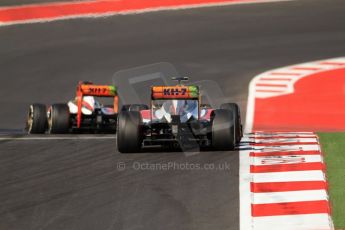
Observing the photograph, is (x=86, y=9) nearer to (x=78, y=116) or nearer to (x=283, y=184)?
(x=78, y=116)

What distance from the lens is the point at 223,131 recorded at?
1758cm

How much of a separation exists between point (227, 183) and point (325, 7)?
2322 centimetres

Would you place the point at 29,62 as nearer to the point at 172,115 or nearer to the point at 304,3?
the point at 304,3

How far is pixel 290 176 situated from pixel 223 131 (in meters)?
2.39

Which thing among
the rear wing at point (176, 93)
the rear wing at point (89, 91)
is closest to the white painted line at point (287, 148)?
the rear wing at point (176, 93)

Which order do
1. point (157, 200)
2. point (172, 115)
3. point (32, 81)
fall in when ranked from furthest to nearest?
1. point (32, 81)
2. point (172, 115)
3. point (157, 200)

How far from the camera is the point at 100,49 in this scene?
33.2 meters

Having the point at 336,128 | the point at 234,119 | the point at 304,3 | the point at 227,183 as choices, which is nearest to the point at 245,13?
the point at 304,3

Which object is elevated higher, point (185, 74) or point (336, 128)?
point (185, 74)

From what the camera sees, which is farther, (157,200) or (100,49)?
(100,49)

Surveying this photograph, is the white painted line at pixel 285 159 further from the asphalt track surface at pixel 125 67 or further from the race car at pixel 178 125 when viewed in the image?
the race car at pixel 178 125

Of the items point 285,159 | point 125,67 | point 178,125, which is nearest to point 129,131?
point 178,125

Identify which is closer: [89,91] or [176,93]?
[176,93]

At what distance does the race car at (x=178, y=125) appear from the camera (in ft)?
57.8
